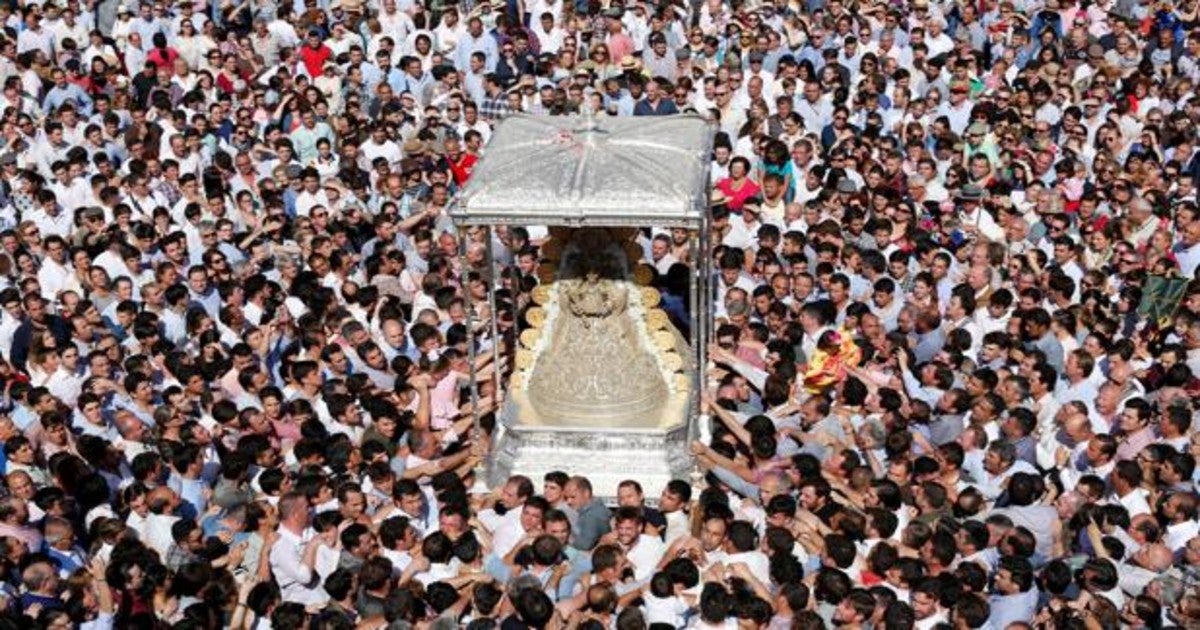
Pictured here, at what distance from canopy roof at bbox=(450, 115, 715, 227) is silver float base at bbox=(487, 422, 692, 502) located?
6.06ft

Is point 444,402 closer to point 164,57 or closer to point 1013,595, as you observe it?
point 1013,595

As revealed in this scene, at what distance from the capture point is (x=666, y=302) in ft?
39.6

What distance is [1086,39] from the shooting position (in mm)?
17219

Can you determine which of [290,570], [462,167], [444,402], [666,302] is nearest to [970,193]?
[666,302]

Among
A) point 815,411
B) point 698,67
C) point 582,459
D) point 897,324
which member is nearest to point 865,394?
point 815,411

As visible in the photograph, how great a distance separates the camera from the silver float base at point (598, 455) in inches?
420

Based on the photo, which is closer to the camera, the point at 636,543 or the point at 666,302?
the point at 636,543

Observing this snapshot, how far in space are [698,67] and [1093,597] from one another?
1029 cm

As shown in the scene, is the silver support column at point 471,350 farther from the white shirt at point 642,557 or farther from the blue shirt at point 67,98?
the blue shirt at point 67,98

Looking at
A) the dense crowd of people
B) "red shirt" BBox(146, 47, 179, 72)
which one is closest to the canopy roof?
the dense crowd of people

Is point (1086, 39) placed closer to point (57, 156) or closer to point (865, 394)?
point (865, 394)

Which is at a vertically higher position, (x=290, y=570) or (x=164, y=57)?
Result: (x=164, y=57)

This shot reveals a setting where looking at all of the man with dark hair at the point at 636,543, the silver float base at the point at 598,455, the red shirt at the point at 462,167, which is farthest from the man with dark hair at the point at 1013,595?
the red shirt at the point at 462,167

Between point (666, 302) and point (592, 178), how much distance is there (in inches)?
97.5
